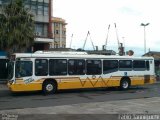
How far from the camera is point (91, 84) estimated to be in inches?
1096

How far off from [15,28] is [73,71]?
11.3 m

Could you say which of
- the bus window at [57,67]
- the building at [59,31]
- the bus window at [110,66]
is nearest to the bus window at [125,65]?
the bus window at [110,66]

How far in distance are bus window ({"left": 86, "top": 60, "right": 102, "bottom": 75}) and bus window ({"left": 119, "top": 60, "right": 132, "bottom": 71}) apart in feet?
6.56

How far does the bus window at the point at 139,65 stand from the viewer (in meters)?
30.5

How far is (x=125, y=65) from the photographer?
29984 millimetres

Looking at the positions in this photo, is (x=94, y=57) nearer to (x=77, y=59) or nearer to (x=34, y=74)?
(x=77, y=59)

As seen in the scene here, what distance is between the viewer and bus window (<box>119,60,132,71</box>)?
29.7m

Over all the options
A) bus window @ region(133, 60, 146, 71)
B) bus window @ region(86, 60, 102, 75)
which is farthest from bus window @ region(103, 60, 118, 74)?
bus window @ region(133, 60, 146, 71)

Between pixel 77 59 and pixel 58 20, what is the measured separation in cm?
11684

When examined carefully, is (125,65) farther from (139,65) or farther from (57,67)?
(57,67)

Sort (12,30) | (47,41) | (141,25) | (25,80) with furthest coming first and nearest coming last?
(141,25) < (47,41) < (12,30) < (25,80)

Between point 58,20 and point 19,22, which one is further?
point 58,20

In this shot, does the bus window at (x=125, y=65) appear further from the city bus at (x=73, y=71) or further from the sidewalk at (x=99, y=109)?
the sidewalk at (x=99, y=109)

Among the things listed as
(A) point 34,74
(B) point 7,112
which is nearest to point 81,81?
(A) point 34,74
